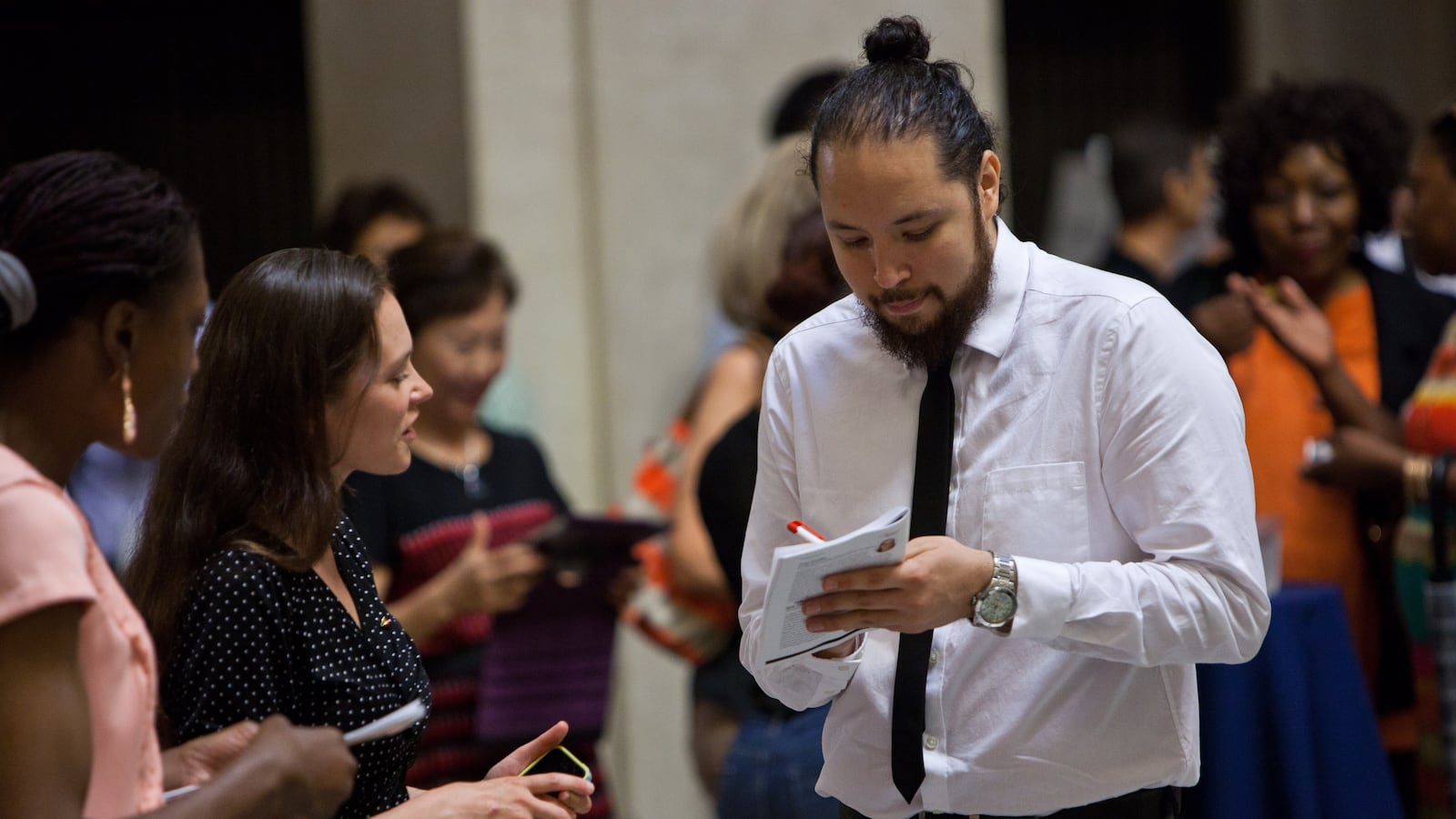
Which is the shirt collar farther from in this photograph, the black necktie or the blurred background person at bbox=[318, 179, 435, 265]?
the blurred background person at bbox=[318, 179, 435, 265]

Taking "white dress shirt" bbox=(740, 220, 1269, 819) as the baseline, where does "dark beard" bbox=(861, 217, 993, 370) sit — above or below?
above

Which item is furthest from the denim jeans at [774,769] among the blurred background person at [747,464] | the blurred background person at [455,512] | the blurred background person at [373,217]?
the blurred background person at [373,217]

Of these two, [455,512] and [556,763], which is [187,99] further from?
[556,763]

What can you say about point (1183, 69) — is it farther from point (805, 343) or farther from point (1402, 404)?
point (805, 343)

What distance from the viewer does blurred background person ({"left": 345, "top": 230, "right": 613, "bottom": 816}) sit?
3609 mm

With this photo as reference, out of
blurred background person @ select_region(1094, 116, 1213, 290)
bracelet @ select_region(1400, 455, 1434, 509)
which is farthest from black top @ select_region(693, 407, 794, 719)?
blurred background person @ select_region(1094, 116, 1213, 290)

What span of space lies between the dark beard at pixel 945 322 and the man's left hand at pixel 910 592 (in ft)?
1.00

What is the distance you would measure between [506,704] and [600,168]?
249 centimetres

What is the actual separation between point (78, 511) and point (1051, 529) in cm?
123

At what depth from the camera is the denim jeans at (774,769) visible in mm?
2957

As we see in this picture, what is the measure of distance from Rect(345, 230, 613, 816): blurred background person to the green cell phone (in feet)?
4.71

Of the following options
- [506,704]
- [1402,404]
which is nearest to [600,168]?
[506,704]

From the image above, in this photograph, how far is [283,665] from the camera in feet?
6.69

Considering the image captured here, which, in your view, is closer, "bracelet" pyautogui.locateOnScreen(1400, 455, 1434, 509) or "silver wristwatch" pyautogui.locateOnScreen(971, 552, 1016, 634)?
"silver wristwatch" pyautogui.locateOnScreen(971, 552, 1016, 634)
